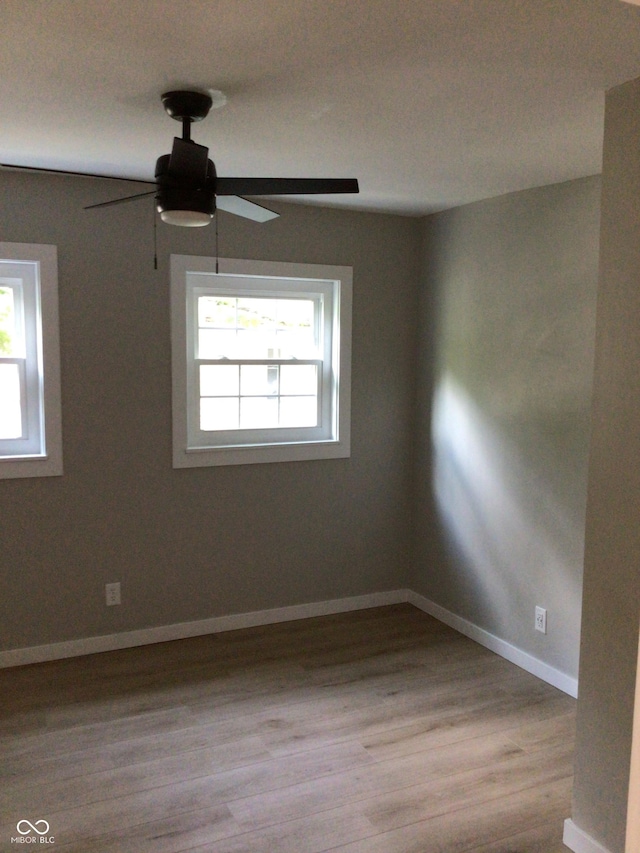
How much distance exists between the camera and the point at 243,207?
8.65 feet

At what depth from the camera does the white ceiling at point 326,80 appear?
70.2 inches

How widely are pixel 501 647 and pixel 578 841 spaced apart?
157 centimetres

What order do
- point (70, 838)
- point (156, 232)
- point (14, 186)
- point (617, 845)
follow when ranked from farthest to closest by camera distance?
point (156, 232) < point (14, 186) < point (70, 838) < point (617, 845)

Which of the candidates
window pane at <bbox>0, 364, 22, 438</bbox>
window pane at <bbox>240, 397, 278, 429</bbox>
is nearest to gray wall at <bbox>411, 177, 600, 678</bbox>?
window pane at <bbox>240, 397, 278, 429</bbox>

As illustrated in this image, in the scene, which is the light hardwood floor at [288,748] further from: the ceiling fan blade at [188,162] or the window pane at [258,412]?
the ceiling fan blade at [188,162]

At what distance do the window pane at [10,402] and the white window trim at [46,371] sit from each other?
5.0 inches

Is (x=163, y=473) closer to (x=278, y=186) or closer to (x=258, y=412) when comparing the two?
(x=258, y=412)

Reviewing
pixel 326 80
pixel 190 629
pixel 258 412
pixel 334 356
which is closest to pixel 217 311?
pixel 258 412

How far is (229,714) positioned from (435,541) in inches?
70.6

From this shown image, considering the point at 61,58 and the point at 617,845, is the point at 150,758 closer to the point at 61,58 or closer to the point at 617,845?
the point at 617,845

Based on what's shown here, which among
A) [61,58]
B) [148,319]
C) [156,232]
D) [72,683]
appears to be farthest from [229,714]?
[61,58]

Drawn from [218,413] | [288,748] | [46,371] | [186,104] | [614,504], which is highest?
[186,104]

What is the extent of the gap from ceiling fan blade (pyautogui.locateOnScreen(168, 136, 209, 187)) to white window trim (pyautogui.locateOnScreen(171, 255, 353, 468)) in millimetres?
1721

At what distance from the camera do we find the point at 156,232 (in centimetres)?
385
